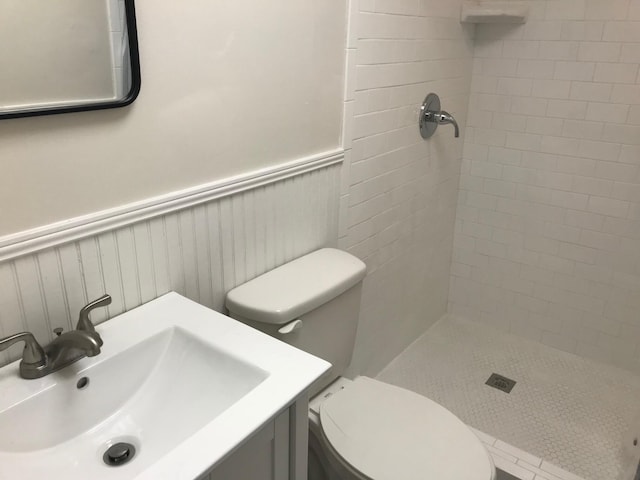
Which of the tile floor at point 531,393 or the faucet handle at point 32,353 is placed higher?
the faucet handle at point 32,353

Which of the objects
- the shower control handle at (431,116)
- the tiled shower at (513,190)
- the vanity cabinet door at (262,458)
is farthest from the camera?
the shower control handle at (431,116)

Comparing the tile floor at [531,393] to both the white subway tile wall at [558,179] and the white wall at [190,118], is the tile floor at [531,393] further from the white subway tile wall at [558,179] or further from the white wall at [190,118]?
the white wall at [190,118]

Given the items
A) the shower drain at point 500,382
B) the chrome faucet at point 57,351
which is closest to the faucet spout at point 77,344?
the chrome faucet at point 57,351

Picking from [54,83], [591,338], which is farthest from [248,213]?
[591,338]

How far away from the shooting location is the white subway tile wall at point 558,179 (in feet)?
7.09

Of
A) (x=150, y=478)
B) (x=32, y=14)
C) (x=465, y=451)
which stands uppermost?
(x=32, y=14)

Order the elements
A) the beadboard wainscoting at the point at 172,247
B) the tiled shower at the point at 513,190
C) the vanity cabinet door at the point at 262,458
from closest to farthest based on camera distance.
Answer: the vanity cabinet door at the point at 262,458
the beadboard wainscoting at the point at 172,247
the tiled shower at the point at 513,190

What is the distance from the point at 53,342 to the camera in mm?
1006

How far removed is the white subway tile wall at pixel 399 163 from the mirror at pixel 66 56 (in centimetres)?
75

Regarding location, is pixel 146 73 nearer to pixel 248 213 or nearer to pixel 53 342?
pixel 248 213

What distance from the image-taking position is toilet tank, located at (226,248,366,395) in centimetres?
136

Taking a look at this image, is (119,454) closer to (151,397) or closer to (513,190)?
(151,397)

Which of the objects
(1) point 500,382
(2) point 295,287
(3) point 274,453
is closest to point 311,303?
(2) point 295,287

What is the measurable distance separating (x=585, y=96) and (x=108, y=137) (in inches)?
74.8
